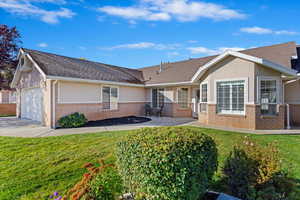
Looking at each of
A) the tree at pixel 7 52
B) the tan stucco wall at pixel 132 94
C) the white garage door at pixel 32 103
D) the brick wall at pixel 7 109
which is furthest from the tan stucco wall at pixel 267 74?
the brick wall at pixel 7 109

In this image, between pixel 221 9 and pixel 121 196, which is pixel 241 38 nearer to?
pixel 221 9

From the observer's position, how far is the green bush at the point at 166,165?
2.11 m

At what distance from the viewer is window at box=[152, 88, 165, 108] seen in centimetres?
1614

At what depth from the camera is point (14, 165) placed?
4.61 metres

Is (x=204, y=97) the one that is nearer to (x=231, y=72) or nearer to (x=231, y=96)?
(x=231, y=96)

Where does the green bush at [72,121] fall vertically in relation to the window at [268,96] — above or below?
below

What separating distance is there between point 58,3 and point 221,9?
394 inches

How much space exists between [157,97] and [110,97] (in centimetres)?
489

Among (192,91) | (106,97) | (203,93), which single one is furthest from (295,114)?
(106,97)

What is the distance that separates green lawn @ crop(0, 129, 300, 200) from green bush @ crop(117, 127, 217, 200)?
0.65 m

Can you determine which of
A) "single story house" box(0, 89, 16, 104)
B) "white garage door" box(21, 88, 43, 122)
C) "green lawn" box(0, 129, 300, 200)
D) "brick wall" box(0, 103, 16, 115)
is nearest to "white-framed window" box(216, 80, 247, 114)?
"green lawn" box(0, 129, 300, 200)

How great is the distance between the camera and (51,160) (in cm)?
493

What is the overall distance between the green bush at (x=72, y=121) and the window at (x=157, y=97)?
7.51m

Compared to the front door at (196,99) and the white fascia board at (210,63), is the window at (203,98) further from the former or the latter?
the front door at (196,99)
